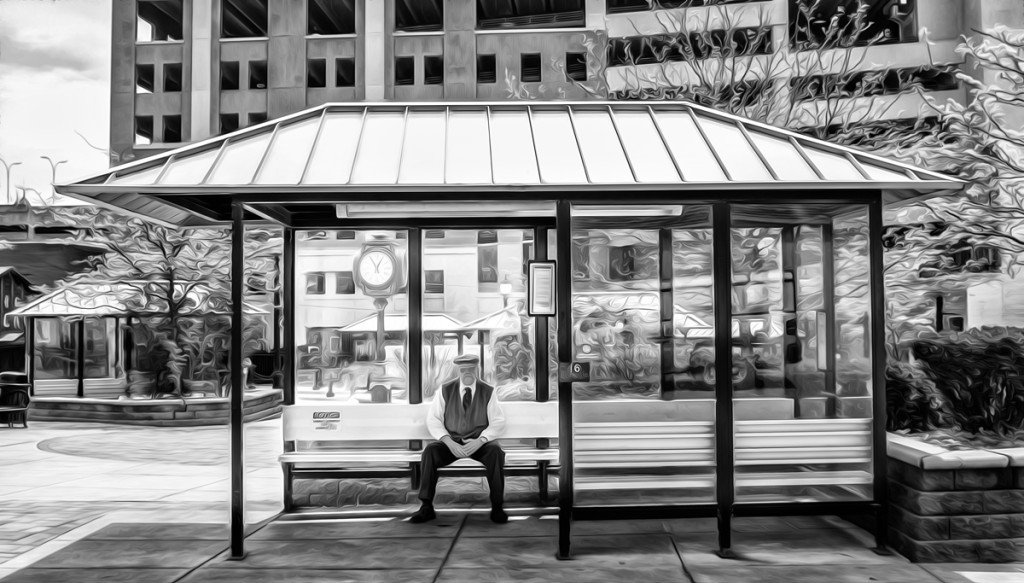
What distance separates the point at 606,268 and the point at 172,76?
3627 centimetres

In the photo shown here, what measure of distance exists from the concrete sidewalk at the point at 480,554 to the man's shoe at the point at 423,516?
3.5 inches

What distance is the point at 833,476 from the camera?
5883mm

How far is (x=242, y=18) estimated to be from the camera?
38.8 meters

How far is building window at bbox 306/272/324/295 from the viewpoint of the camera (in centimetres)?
735

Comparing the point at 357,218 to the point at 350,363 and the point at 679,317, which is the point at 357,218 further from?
the point at 679,317

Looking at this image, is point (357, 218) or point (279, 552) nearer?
point (279, 552)

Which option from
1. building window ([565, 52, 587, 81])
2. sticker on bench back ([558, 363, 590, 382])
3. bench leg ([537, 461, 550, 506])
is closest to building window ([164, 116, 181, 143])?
building window ([565, 52, 587, 81])

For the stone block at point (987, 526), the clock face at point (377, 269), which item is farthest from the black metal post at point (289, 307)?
the stone block at point (987, 526)

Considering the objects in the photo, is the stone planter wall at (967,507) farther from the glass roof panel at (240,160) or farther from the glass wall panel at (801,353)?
the glass roof panel at (240,160)

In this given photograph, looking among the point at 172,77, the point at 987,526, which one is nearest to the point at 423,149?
the point at 987,526

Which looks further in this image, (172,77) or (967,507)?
(172,77)

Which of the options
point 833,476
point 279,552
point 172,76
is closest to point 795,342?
point 833,476

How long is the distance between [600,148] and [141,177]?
3.36m

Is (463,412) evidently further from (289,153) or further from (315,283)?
(289,153)
